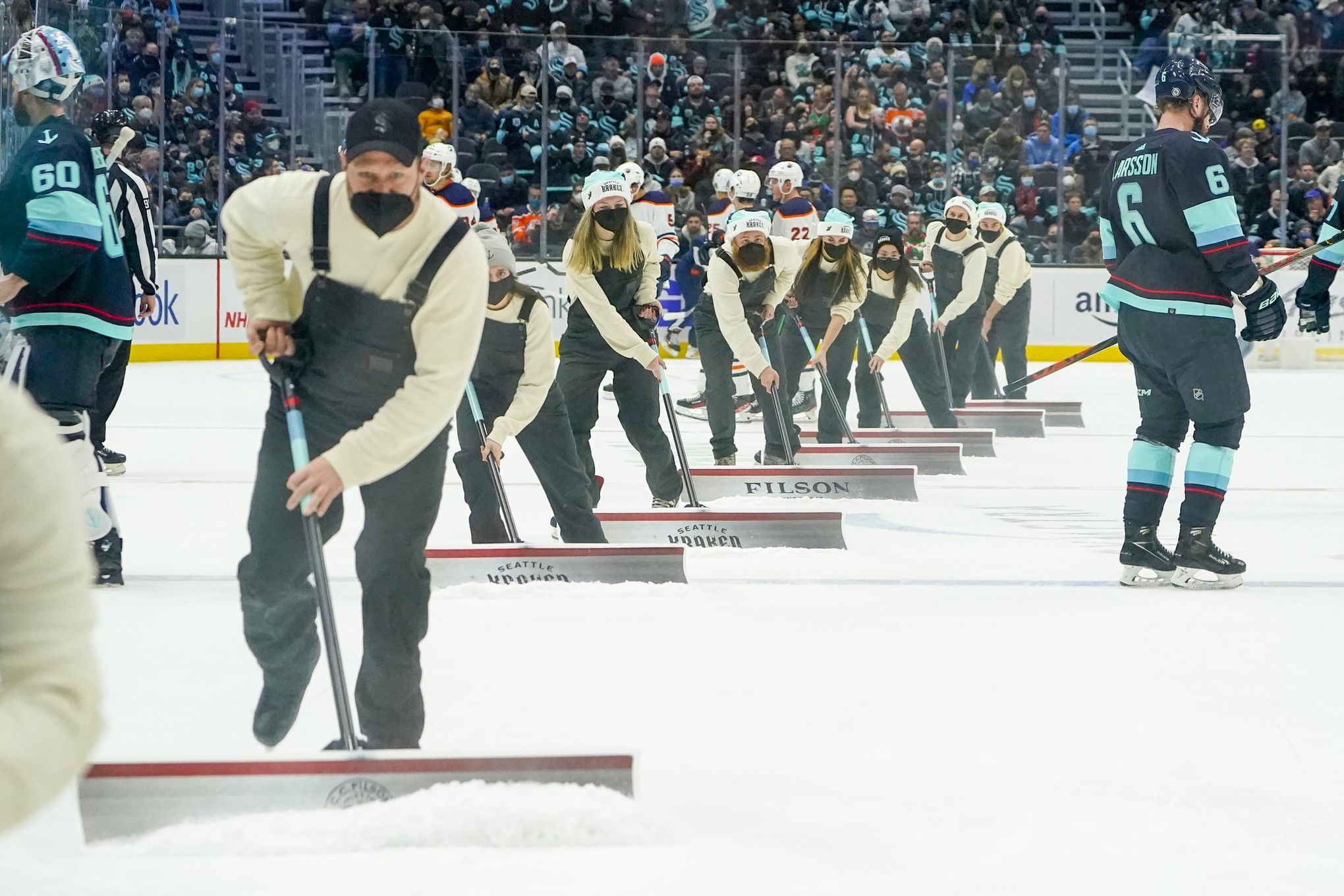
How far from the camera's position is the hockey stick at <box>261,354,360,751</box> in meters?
3.10

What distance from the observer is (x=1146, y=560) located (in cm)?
589

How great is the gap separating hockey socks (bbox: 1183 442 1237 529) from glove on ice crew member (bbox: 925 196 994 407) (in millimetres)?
5996


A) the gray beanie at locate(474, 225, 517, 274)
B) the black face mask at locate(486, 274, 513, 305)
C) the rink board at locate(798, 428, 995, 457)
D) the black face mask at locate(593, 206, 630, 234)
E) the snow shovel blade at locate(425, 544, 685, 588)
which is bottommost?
the rink board at locate(798, 428, 995, 457)

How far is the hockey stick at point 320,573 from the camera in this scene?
310cm

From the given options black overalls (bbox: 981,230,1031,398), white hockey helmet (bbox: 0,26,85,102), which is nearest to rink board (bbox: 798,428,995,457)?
black overalls (bbox: 981,230,1031,398)

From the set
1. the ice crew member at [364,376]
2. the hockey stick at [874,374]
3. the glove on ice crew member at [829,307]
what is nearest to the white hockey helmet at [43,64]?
the ice crew member at [364,376]

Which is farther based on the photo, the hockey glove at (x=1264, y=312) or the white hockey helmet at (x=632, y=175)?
the white hockey helmet at (x=632, y=175)

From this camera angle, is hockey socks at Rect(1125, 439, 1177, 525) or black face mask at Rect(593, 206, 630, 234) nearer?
hockey socks at Rect(1125, 439, 1177, 525)

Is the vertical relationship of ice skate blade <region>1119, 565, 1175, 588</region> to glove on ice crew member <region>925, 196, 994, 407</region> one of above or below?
below

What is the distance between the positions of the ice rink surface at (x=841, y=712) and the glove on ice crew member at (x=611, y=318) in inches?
23.9

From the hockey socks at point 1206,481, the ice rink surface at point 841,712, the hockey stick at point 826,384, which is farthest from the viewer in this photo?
the hockey stick at point 826,384

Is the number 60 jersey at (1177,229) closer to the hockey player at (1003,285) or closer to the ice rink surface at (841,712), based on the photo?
the ice rink surface at (841,712)

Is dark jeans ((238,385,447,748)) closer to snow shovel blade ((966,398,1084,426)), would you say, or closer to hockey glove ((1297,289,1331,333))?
hockey glove ((1297,289,1331,333))

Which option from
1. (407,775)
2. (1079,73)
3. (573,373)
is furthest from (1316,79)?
(407,775)
